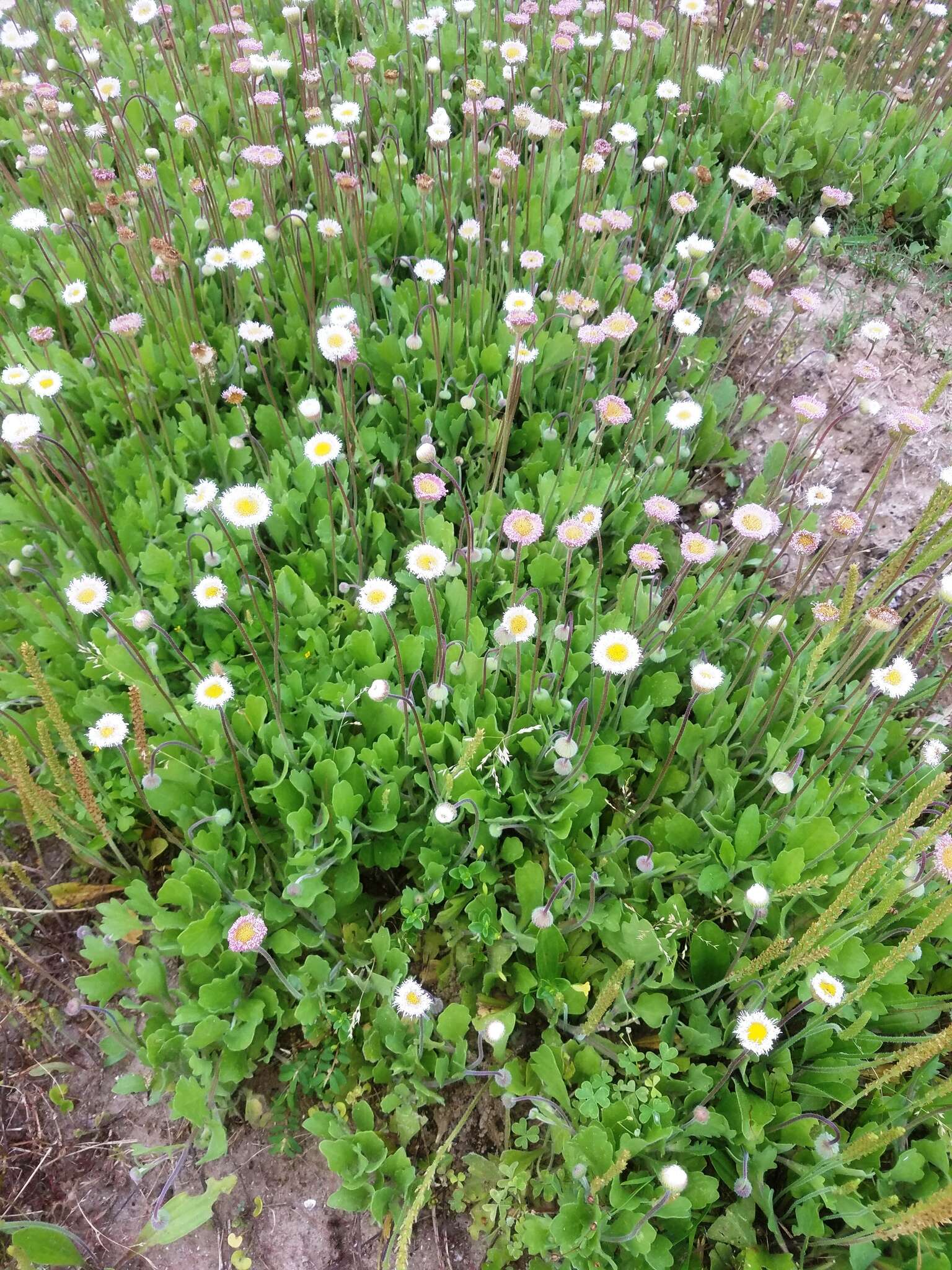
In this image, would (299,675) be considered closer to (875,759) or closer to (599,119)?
(875,759)

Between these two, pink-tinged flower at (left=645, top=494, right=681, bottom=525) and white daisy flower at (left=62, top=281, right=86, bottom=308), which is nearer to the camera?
pink-tinged flower at (left=645, top=494, right=681, bottom=525)

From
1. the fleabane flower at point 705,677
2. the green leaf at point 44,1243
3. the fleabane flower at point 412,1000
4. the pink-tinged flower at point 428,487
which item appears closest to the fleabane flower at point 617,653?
the fleabane flower at point 705,677

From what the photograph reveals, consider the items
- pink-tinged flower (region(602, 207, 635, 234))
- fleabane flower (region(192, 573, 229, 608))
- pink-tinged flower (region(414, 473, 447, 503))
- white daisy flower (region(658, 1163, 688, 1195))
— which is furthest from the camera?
pink-tinged flower (region(602, 207, 635, 234))

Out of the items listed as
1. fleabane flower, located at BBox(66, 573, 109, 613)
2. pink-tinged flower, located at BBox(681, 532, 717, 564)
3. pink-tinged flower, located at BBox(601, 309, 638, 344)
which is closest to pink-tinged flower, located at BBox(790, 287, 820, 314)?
pink-tinged flower, located at BBox(601, 309, 638, 344)

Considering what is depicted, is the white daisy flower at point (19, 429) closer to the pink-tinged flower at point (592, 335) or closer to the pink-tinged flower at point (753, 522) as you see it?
the pink-tinged flower at point (592, 335)

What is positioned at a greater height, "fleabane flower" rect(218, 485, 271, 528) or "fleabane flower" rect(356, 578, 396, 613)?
"fleabane flower" rect(218, 485, 271, 528)

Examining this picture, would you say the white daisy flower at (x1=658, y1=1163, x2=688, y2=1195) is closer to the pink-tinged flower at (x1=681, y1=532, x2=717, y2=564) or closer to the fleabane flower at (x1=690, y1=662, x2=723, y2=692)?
the fleabane flower at (x1=690, y1=662, x2=723, y2=692)

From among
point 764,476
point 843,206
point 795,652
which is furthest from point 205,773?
point 843,206
